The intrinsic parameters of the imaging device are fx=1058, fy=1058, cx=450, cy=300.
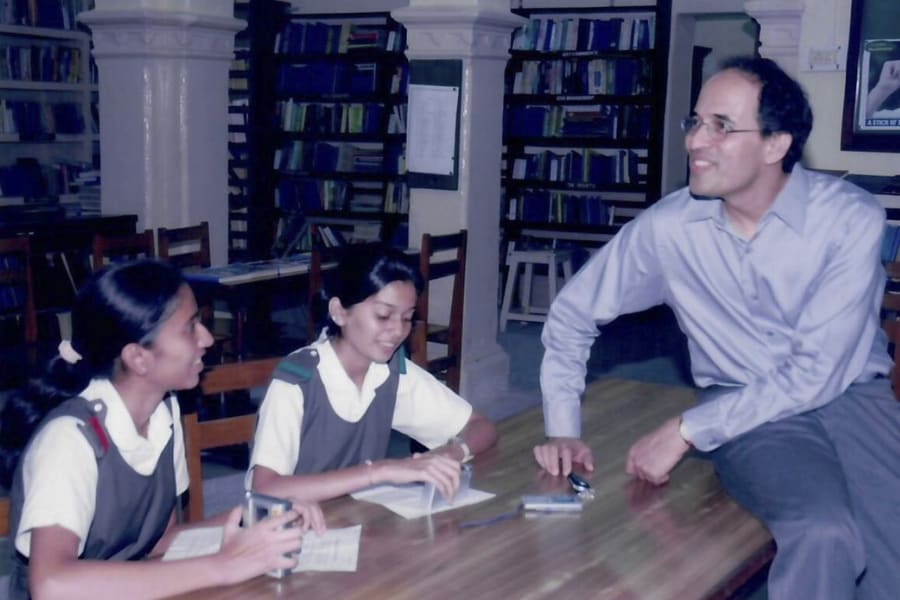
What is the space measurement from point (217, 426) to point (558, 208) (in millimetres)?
5859

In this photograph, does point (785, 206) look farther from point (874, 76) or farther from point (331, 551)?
point (874, 76)

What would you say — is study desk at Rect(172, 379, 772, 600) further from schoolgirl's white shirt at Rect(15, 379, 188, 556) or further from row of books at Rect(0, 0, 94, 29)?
row of books at Rect(0, 0, 94, 29)

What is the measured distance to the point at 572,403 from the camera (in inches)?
85.2

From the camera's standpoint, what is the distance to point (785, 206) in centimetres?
204

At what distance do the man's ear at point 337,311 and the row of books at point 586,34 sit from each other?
18.2 feet

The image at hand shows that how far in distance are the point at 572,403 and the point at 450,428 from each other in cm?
27

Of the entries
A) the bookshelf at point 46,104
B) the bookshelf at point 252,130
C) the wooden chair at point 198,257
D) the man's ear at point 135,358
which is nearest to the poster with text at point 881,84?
the wooden chair at point 198,257

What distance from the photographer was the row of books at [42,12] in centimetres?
727

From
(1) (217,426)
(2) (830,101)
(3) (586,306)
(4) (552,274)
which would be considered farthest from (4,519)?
(4) (552,274)

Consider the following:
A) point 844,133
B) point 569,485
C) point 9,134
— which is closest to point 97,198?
point 9,134

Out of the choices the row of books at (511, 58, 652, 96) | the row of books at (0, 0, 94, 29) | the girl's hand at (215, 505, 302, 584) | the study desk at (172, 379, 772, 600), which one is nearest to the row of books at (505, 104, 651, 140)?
the row of books at (511, 58, 652, 96)

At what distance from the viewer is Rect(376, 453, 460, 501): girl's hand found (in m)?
1.79

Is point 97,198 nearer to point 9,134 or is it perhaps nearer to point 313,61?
point 9,134

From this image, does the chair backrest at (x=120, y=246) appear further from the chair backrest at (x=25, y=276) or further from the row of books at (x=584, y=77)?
the row of books at (x=584, y=77)
